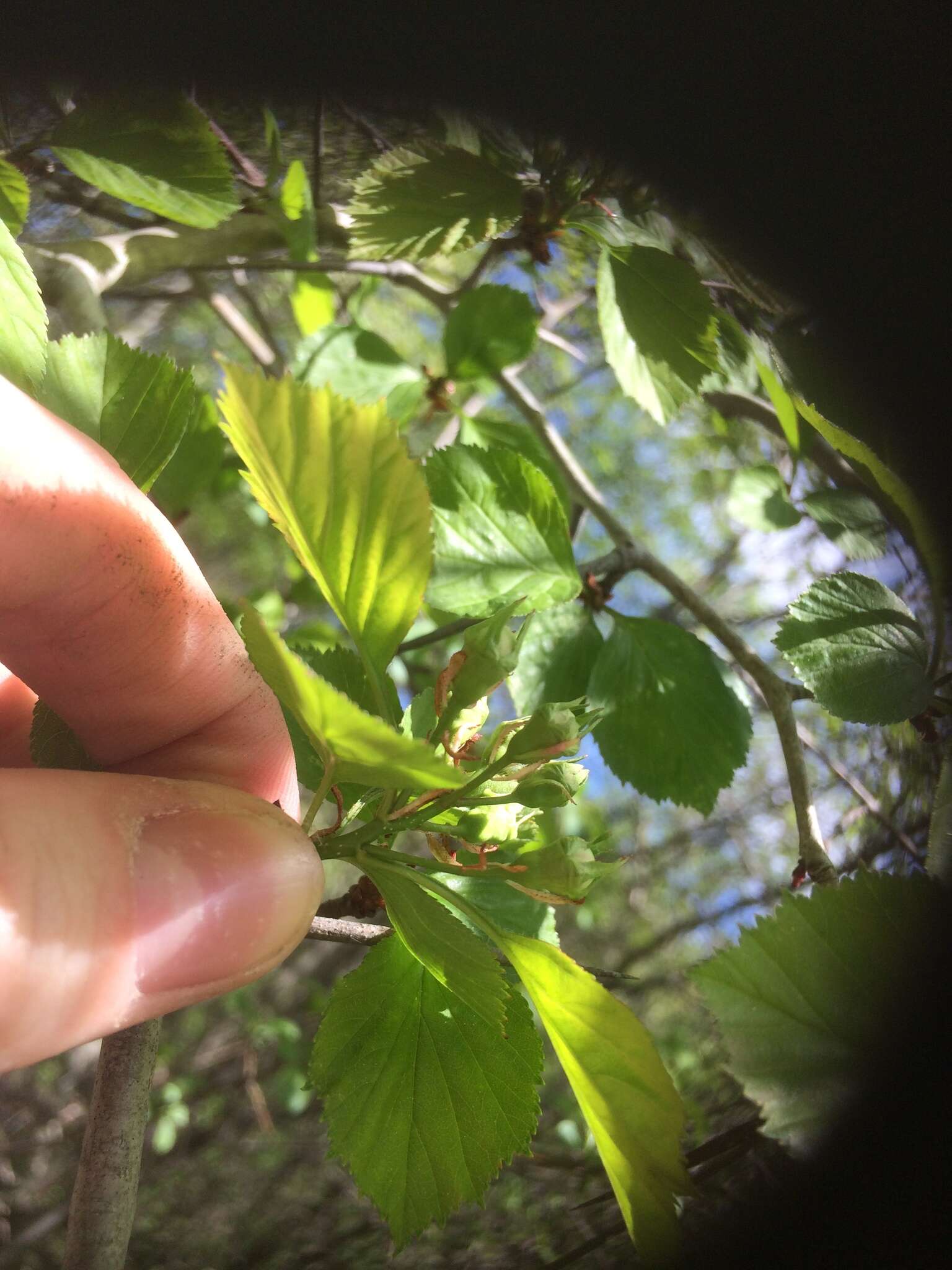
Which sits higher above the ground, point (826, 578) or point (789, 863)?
point (826, 578)

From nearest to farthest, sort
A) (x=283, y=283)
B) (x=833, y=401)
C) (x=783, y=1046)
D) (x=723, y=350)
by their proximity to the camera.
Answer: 1. (x=783, y=1046)
2. (x=833, y=401)
3. (x=723, y=350)
4. (x=283, y=283)

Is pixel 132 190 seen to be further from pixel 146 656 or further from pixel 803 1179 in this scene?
pixel 803 1179

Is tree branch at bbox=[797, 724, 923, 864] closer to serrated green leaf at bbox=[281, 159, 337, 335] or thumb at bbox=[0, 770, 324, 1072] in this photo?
thumb at bbox=[0, 770, 324, 1072]

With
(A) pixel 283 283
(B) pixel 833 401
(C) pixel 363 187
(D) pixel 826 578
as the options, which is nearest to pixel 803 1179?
(D) pixel 826 578

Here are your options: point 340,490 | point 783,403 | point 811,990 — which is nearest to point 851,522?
point 783,403

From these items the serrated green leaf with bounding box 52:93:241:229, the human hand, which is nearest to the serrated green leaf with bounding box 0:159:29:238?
the serrated green leaf with bounding box 52:93:241:229

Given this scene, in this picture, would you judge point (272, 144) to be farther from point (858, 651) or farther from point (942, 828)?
point (942, 828)

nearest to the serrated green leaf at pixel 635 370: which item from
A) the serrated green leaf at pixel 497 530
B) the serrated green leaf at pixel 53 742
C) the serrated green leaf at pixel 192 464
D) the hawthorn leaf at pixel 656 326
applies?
the hawthorn leaf at pixel 656 326
